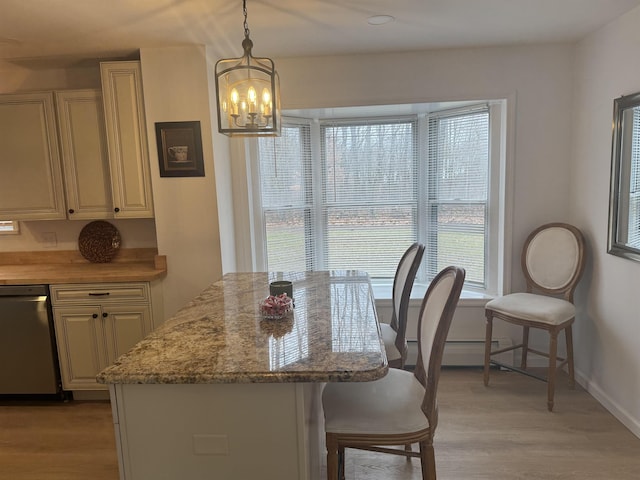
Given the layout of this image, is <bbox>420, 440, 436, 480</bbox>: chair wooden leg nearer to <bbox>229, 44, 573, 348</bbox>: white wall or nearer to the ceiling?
<bbox>229, 44, 573, 348</bbox>: white wall

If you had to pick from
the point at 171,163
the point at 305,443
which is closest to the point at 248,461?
the point at 305,443

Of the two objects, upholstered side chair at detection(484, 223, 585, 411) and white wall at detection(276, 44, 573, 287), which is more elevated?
white wall at detection(276, 44, 573, 287)

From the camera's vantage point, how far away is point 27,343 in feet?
9.81

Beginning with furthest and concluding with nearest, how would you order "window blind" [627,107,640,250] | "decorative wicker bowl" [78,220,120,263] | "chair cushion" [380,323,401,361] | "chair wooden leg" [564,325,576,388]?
"decorative wicker bowl" [78,220,120,263] → "chair wooden leg" [564,325,576,388] → "window blind" [627,107,640,250] → "chair cushion" [380,323,401,361]

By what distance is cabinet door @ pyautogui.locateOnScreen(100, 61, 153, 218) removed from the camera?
2979mm

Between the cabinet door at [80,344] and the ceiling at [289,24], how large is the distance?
1.82 meters

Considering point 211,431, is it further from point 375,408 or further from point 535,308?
point 535,308

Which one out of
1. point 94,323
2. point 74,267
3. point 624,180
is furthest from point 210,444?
point 624,180

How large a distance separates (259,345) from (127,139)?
217cm

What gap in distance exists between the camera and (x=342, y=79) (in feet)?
10.9

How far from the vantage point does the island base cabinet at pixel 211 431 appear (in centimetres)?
141

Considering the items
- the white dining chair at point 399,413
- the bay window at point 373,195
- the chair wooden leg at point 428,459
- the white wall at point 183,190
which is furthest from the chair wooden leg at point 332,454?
the bay window at point 373,195


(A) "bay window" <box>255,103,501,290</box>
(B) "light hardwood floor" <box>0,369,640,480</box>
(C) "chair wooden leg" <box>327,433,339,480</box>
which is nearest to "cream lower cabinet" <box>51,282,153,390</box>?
(B) "light hardwood floor" <box>0,369,640,480</box>

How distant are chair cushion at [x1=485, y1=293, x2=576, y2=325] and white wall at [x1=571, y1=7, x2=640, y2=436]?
0.85 ft
